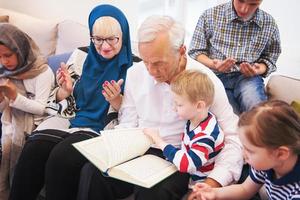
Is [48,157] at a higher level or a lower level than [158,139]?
lower

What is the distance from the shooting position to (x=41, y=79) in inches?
70.4

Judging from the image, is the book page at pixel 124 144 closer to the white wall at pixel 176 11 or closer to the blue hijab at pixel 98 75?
the blue hijab at pixel 98 75

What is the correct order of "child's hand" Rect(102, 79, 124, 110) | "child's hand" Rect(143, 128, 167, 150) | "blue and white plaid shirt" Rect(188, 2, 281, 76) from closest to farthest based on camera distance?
1. "child's hand" Rect(143, 128, 167, 150)
2. "child's hand" Rect(102, 79, 124, 110)
3. "blue and white plaid shirt" Rect(188, 2, 281, 76)

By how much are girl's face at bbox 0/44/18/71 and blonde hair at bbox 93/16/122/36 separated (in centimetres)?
46

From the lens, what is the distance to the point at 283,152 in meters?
0.96

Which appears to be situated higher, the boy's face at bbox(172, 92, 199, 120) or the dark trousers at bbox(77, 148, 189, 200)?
the boy's face at bbox(172, 92, 199, 120)

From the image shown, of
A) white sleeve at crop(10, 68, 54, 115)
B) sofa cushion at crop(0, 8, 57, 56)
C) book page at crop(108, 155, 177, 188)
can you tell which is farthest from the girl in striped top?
sofa cushion at crop(0, 8, 57, 56)

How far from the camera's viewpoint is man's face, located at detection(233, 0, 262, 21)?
5.35 feet

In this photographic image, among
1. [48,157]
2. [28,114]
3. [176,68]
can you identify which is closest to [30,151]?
[48,157]

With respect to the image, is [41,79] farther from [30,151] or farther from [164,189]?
[164,189]

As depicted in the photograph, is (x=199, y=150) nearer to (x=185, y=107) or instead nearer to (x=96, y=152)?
(x=185, y=107)

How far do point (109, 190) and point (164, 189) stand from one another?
23 cm

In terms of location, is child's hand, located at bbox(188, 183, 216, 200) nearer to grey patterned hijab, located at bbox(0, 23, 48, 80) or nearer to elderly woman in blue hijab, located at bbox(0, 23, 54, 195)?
elderly woman in blue hijab, located at bbox(0, 23, 54, 195)

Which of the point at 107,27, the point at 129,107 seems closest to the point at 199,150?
the point at 129,107
